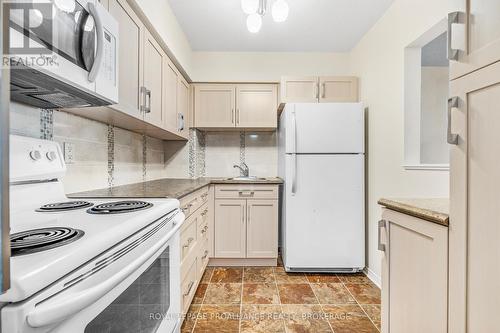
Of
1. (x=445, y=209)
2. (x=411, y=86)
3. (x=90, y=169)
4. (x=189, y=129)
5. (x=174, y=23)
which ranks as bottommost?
(x=445, y=209)

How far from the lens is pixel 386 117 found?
7.57ft

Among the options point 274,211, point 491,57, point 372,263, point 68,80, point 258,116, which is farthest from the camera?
point 258,116

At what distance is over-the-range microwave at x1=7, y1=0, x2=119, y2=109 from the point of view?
2.36 ft

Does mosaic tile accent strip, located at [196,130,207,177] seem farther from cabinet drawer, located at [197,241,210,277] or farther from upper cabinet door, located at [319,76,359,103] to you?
upper cabinet door, located at [319,76,359,103]

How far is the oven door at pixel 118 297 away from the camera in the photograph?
1.47 ft

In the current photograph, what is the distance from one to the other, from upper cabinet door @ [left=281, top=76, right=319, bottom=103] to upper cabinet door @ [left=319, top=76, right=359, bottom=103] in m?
0.08

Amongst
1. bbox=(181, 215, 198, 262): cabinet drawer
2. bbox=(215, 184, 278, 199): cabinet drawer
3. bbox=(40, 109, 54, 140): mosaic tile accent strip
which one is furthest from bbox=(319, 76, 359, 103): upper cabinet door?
bbox=(40, 109, 54, 140): mosaic tile accent strip

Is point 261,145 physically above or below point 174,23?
below

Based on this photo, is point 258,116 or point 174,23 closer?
point 174,23

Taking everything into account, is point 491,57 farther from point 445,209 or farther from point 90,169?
point 90,169

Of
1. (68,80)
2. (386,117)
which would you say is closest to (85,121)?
(68,80)

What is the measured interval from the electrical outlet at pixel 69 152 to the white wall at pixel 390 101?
2.30 meters

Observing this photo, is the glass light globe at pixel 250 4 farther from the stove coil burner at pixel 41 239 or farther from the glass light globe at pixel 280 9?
the stove coil burner at pixel 41 239

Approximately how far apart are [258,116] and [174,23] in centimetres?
129
